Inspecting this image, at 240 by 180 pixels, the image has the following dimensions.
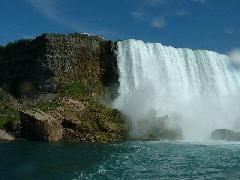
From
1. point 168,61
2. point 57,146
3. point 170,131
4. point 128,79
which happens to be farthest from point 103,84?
point 57,146

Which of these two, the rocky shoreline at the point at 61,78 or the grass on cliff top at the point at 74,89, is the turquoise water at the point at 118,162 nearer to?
the rocky shoreline at the point at 61,78

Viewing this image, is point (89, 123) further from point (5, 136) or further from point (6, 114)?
point (6, 114)

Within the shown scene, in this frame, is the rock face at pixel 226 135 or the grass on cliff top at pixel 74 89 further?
the grass on cliff top at pixel 74 89

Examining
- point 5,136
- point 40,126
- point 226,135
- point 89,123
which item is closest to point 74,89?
point 89,123

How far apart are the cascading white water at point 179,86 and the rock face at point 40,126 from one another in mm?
17456

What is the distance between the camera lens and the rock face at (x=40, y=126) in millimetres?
68812

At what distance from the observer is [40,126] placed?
2726 inches

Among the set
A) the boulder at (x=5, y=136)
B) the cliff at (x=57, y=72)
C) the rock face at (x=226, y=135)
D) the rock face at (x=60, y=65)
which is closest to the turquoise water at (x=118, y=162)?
the boulder at (x=5, y=136)

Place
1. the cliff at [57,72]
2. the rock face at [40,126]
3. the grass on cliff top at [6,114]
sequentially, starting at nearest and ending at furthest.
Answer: the rock face at [40,126] → the grass on cliff top at [6,114] → the cliff at [57,72]

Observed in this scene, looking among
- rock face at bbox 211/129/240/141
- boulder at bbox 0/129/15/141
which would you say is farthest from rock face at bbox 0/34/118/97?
rock face at bbox 211/129/240/141

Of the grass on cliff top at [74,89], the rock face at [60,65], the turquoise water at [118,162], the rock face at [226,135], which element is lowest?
the turquoise water at [118,162]

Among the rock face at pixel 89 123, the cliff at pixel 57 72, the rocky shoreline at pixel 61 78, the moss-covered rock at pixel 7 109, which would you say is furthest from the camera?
the cliff at pixel 57 72

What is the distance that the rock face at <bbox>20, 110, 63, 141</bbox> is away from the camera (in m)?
68.8

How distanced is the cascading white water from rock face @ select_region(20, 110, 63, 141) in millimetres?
17456
